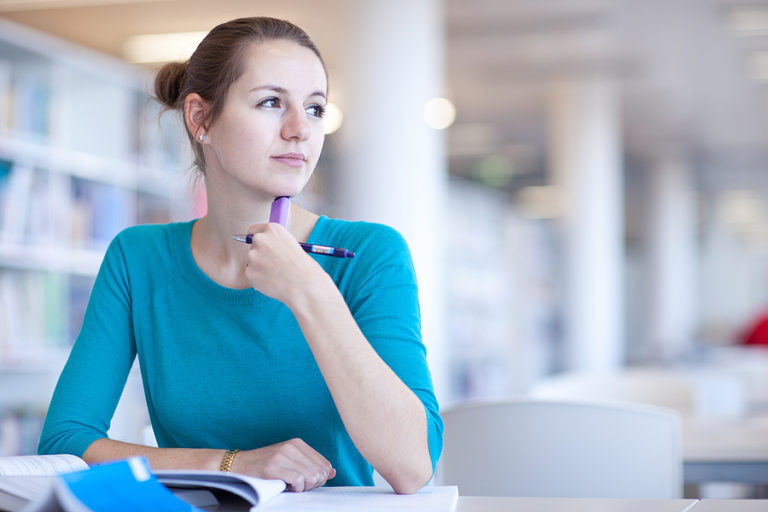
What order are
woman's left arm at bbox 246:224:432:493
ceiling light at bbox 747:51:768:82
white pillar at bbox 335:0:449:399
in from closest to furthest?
1. woman's left arm at bbox 246:224:432:493
2. white pillar at bbox 335:0:449:399
3. ceiling light at bbox 747:51:768:82

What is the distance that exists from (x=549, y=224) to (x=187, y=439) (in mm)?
14043

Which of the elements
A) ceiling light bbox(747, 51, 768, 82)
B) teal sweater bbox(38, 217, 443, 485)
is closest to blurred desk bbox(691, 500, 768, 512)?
Result: teal sweater bbox(38, 217, 443, 485)

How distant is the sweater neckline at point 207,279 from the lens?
4.56ft

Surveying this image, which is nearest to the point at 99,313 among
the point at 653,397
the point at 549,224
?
the point at 653,397

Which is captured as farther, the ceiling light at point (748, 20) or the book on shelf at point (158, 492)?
the ceiling light at point (748, 20)

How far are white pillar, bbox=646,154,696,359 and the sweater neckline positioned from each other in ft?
37.8

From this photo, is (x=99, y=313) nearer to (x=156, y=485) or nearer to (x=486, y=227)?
(x=156, y=485)

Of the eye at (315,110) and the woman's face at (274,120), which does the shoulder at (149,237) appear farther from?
the eye at (315,110)

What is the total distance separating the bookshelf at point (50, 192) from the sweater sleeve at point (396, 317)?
2240mm

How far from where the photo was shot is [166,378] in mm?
1404

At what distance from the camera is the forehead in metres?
1.33

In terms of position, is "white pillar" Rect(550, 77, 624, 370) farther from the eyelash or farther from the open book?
the open book

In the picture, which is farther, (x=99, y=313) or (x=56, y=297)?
(x=56, y=297)

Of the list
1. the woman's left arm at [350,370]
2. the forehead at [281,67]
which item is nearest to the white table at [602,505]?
the woman's left arm at [350,370]
